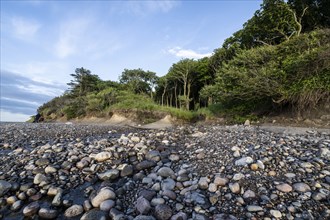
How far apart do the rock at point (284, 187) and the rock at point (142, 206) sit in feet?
5.51

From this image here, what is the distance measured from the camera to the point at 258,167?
279cm

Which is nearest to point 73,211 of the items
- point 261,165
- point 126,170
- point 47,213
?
point 47,213

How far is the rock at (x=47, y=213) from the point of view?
2.08m

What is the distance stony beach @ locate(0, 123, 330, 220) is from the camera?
2.06m

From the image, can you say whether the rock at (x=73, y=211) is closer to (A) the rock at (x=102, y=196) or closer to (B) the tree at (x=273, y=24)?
(A) the rock at (x=102, y=196)

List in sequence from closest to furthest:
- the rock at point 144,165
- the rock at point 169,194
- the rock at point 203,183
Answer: the rock at point 169,194
the rock at point 203,183
the rock at point 144,165

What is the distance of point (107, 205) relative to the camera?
219 cm

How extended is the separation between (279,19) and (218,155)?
1291cm

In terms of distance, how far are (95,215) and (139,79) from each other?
35086mm

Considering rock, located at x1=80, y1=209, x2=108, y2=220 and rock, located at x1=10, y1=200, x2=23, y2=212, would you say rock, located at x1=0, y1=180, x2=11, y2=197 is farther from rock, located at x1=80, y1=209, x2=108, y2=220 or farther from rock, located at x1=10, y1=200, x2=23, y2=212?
rock, located at x1=80, y1=209, x2=108, y2=220

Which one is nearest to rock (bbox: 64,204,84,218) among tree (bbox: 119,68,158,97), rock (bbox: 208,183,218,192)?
rock (bbox: 208,183,218,192)

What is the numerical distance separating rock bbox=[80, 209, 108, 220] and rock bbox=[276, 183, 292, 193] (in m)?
2.18

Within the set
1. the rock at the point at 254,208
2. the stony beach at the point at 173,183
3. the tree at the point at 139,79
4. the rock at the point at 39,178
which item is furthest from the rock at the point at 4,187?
the tree at the point at 139,79

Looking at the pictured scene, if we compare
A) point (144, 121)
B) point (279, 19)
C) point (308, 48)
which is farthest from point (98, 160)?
point (279, 19)
